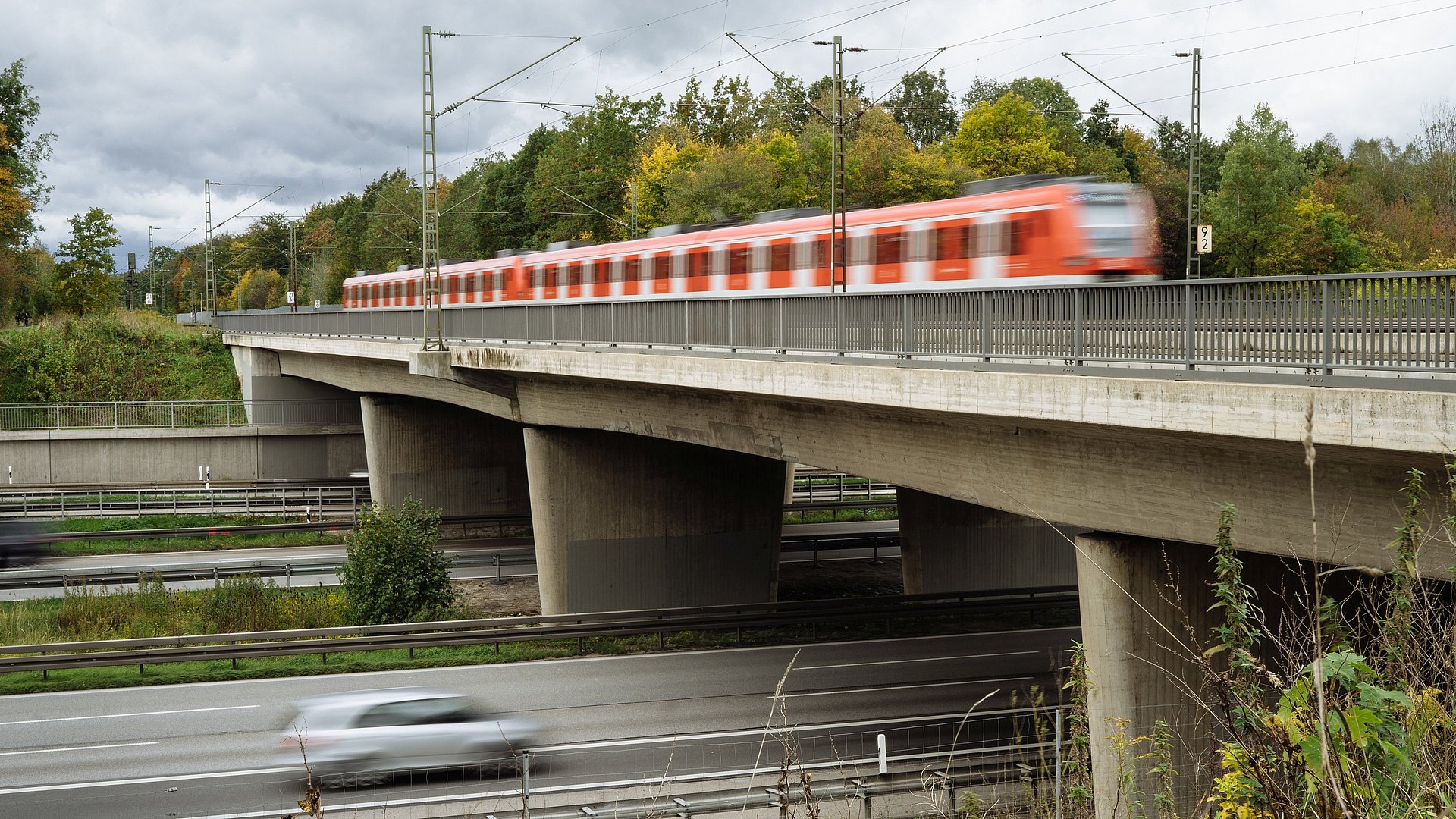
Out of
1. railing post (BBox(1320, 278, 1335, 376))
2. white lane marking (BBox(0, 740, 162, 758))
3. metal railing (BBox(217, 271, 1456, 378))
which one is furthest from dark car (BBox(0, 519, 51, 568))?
railing post (BBox(1320, 278, 1335, 376))

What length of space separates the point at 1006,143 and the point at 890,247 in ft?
146

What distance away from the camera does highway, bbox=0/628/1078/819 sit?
1555 centimetres

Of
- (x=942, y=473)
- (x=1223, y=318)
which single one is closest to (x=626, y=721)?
(x=942, y=473)

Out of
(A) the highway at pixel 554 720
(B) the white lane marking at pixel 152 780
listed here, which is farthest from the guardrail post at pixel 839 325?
(B) the white lane marking at pixel 152 780

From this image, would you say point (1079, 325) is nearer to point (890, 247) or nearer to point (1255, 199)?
point (890, 247)

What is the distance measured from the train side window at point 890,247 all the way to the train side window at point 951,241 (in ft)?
4.35

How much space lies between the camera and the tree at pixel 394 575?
2712 centimetres

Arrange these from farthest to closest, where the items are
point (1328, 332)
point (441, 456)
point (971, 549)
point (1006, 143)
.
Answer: point (1006, 143) < point (441, 456) < point (971, 549) < point (1328, 332)

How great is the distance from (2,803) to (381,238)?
93.8 m

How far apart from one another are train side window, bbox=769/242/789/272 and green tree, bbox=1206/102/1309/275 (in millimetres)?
28776

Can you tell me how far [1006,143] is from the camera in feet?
215

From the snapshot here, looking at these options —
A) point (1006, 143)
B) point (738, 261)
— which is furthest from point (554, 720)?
point (1006, 143)

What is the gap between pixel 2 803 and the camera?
1516cm

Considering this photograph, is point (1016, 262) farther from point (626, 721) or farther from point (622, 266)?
point (622, 266)
